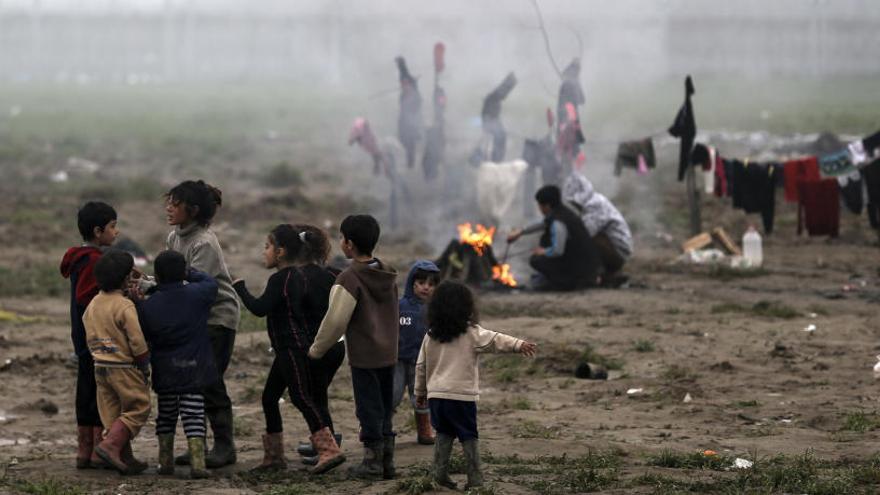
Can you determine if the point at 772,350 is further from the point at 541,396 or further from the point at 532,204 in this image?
the point at 532,204

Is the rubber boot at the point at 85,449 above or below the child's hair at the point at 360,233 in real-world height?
below

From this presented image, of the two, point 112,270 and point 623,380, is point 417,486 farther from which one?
point 623,380

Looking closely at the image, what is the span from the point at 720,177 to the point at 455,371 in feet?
36.1

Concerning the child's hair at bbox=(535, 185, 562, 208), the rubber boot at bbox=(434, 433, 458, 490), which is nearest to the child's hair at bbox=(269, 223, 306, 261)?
the rubber boot at bbox=(434, 433, 458, 490)

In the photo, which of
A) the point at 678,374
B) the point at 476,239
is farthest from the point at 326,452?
the point at 476,239

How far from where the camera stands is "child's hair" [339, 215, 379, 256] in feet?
22.0

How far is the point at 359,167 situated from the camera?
87.7ft

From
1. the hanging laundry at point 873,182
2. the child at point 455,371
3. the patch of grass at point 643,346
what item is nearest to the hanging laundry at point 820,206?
the hanging laundry at point 873,182

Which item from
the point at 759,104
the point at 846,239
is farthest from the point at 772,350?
the point at 759,104

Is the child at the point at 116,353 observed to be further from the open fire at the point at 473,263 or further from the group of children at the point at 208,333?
the open fire at the point at 473,263

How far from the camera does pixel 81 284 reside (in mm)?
7027

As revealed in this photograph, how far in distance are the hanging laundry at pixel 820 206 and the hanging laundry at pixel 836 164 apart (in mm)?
118

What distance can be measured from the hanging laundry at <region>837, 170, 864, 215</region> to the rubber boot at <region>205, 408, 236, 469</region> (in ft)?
34.9

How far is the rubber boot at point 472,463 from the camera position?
638 centimetres
